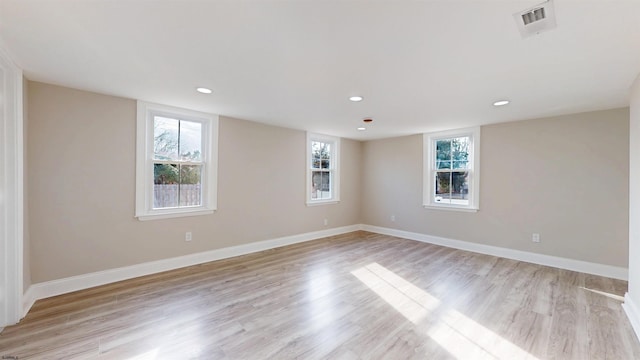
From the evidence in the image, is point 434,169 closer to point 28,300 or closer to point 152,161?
point 152,161

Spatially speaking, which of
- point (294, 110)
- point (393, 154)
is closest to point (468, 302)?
point (294, 110)

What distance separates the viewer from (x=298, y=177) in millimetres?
5316

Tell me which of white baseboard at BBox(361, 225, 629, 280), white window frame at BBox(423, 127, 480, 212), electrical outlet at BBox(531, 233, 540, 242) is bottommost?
white baseboard at BBox(361, 225, 629, 280)

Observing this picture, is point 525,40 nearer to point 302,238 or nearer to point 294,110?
point 294,110

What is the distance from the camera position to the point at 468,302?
277 cm

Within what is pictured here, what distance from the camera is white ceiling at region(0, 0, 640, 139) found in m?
1.56

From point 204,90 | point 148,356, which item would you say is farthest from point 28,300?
point 204,90

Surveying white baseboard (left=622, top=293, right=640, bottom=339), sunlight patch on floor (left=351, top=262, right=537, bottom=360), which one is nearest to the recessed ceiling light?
sunlight patch on floor (left=351, top=262, right=537, bottom=360)

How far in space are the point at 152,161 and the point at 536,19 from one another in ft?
13.5

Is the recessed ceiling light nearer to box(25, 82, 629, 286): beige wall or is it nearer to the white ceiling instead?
the white ceiling

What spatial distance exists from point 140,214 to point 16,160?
128cm

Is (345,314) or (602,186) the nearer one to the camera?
(345,314)

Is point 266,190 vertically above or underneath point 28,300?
above

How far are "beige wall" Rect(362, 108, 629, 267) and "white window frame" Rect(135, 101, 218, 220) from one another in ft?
13.7
